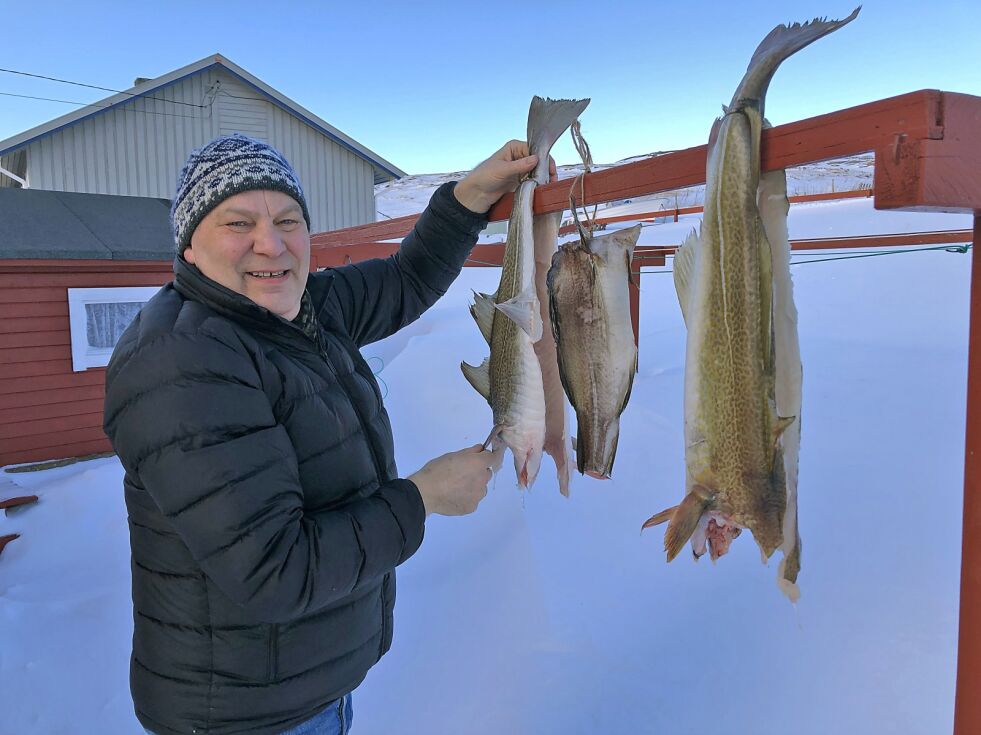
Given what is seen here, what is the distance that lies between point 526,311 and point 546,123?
1.79ft

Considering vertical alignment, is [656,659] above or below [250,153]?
below

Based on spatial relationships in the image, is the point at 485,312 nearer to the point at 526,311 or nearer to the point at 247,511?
the point at 526,311

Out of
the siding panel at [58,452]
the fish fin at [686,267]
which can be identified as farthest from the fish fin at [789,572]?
the siding panel at [58,452]

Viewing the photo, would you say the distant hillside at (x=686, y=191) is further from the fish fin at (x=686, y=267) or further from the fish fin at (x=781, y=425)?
the fish fin at (x=781, y=425)

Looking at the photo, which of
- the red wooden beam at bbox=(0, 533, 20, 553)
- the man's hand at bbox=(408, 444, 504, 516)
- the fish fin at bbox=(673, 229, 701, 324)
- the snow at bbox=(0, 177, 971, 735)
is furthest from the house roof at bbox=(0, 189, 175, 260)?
the fish fin at bbox=(673, 229, 701, 324)

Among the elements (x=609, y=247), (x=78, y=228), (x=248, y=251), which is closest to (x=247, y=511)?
(x=248, y=251)

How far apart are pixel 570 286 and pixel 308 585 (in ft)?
3.03

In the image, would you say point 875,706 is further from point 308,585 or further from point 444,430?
point 444,430

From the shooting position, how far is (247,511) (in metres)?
1.27

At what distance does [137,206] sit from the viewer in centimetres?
915

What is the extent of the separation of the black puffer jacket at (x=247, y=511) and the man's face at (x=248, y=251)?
0.18 feet

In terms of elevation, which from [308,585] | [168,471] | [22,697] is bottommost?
[22,697]

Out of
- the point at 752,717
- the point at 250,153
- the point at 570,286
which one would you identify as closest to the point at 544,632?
the point at 752,717

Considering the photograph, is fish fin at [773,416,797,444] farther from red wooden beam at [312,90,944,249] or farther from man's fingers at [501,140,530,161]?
man's fingers at [501,140,530,161]
